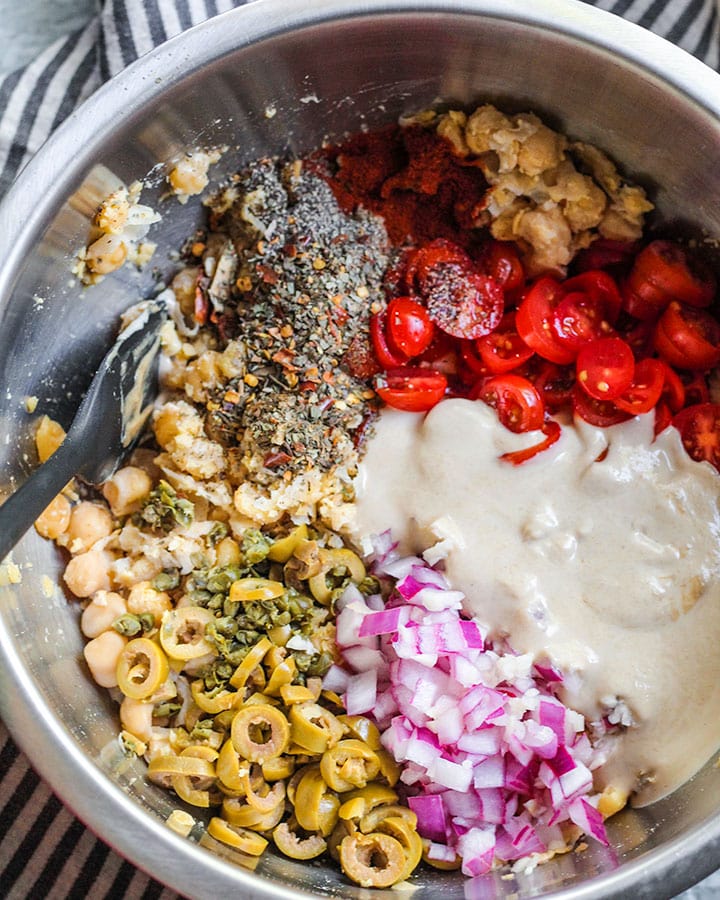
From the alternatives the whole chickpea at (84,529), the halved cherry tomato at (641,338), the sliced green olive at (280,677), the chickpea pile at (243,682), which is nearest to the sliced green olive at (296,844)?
the chickpea pile at (243,682)

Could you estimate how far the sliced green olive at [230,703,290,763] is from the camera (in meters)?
1.56

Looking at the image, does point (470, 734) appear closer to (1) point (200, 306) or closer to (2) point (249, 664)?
(2) point (249, 664)

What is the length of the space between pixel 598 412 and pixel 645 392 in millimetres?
95

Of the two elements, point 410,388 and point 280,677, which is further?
point 410,388

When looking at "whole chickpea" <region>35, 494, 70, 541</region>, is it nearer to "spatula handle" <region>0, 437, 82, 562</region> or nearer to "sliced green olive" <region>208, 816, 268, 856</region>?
"spatula handle" <region>0, 437, 82, 562</region>

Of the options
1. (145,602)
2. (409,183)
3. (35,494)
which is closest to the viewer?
(35,494)

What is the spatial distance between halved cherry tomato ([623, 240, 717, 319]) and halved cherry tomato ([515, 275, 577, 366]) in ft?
0.58

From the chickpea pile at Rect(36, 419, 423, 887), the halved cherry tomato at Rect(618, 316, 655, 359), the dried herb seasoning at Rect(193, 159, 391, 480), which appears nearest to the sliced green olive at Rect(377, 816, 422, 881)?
the chickpea pile at Rect(36, 419, 423, 887)

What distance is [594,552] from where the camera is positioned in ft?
5.55

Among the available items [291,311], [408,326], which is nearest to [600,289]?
[408,326]

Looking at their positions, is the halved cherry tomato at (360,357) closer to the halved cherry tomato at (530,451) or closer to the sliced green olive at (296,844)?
the halved cherry tomato at (530,451)

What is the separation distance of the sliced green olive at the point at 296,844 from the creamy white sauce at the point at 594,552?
0.49 m

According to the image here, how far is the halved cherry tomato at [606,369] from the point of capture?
172 centimetres

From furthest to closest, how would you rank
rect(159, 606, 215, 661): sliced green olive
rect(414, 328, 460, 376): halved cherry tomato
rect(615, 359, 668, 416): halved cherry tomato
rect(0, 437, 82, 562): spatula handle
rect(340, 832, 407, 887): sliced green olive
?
rect(414, 328, 460, 376): halved cherry tomato → rect(615, 359, 668, 416): halved cherry tomato → rect(159, 606, 215, 661): sliced green olive → rect(340, 832, 407, 887): sliced green olive → rect(0, 437, 82, 562): spatula handle
